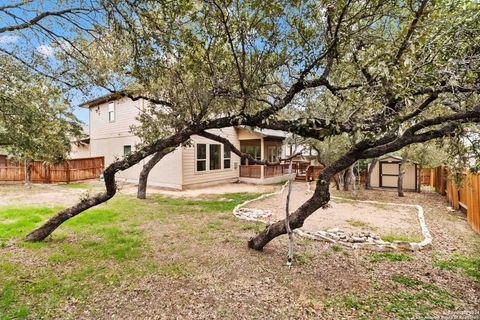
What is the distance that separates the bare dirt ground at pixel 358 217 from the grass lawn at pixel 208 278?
56.8 inches

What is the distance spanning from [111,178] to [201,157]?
900 cm

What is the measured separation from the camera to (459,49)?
2732 millimetres

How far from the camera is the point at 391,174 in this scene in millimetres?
13453

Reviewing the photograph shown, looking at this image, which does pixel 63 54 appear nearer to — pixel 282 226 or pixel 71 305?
pixel 71 305

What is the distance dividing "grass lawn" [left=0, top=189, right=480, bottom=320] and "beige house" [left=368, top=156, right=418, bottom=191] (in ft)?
30.9

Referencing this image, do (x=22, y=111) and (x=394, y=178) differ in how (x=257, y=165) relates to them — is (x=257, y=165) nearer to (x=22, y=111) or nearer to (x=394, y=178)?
(x=394, y=178)

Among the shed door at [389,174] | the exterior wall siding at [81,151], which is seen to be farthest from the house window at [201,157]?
the shed door at [389,174]

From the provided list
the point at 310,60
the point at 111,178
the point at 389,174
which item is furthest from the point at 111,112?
the point at 389,174

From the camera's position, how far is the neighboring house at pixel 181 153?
12.8 metres

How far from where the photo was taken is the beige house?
12.9 m

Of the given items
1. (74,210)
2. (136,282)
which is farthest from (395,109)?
(74,210)

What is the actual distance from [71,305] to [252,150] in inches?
594

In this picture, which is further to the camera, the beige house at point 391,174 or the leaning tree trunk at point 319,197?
the beige house at point 391,174

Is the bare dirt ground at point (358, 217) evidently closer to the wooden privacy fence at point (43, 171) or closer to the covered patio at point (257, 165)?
the covered patio at point (257, 165)
